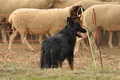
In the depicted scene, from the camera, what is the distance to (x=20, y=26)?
42.1ft

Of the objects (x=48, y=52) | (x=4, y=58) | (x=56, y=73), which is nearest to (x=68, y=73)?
(x=56, y=73)

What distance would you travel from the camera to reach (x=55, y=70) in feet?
22.3

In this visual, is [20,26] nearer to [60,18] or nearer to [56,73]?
[60,18]

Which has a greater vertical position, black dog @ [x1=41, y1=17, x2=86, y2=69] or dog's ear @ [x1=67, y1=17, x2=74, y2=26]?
dog's ear @ [x1=67, y1=17, x2=74, y2=26]

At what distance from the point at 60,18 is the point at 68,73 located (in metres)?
6.42

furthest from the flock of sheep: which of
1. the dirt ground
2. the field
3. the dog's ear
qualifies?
the dog's ear

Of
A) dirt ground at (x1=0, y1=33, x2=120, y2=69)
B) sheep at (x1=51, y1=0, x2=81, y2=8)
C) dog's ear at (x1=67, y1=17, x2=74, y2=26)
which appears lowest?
dirt ground at (x1=0, y1=33, x2=120, y2=69)

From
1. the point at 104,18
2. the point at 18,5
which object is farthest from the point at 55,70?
the point at 18,5

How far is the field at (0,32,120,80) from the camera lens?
6273mm

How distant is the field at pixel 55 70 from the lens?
20.6ft

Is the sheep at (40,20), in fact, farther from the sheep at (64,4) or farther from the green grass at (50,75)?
the green grass at (50,75)

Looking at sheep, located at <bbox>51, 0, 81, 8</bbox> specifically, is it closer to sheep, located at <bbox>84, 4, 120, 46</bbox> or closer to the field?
the field

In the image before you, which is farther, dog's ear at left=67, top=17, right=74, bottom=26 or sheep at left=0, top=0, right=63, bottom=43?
sheep at left=0, top=0, right=63, bottom=43

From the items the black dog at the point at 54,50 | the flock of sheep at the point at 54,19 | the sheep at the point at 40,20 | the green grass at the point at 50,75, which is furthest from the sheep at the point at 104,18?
the green grass at the point at 50,75
